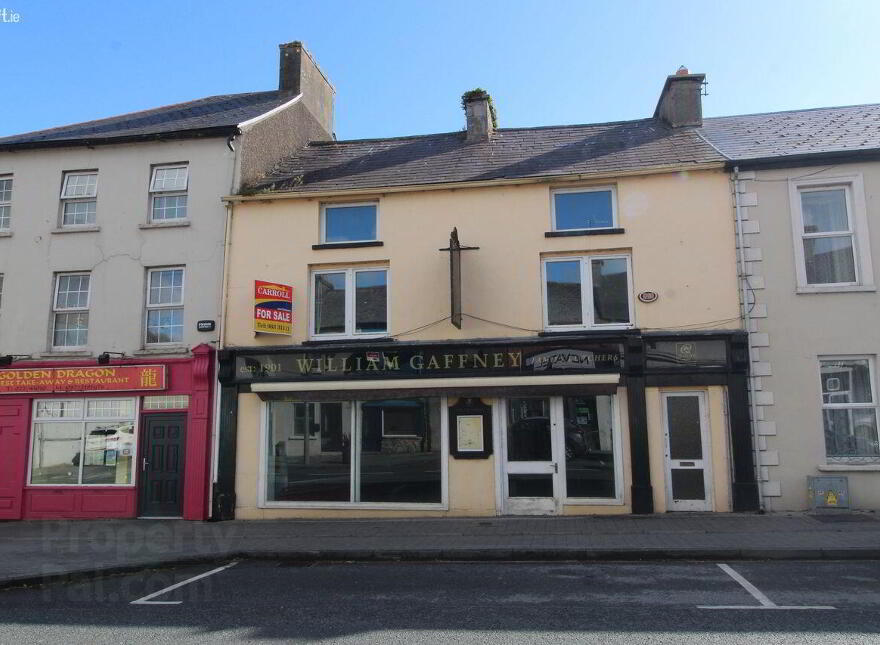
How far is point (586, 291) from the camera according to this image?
12422mm

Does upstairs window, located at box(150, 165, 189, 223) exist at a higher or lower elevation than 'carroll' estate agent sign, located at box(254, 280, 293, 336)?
higher

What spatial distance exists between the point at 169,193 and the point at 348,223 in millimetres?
4103

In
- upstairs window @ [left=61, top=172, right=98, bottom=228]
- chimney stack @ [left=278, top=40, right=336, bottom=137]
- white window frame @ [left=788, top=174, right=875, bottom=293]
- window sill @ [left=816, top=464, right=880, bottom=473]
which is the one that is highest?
chimney stack @ [left=278, top=40, right=336, bottom=137]

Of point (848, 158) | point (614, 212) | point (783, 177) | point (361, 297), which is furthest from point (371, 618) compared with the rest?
point (848, 158)

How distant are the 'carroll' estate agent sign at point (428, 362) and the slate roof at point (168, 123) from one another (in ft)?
17.0

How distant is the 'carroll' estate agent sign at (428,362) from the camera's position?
12.0m

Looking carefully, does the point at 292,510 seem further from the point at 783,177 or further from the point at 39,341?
the point at 783,177

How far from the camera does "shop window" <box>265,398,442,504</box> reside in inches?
490

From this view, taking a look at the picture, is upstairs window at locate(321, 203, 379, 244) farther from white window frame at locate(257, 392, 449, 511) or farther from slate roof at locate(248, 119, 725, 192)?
white window frame at locate(257, 392, 449, 511)

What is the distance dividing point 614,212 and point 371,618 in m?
8.99

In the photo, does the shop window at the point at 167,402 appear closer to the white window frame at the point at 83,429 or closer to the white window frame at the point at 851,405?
the white window frame at the point at 83,429

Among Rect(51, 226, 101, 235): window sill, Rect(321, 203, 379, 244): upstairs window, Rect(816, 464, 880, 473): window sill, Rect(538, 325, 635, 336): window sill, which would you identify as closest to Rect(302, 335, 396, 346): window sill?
Rect(321, 203, 379, 244): upstairs window

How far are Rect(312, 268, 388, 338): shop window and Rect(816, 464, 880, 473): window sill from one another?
833 centimetres

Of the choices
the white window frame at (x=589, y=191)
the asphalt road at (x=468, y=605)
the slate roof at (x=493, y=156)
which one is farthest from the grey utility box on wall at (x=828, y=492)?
the slate roof at (x=493, y=156)
